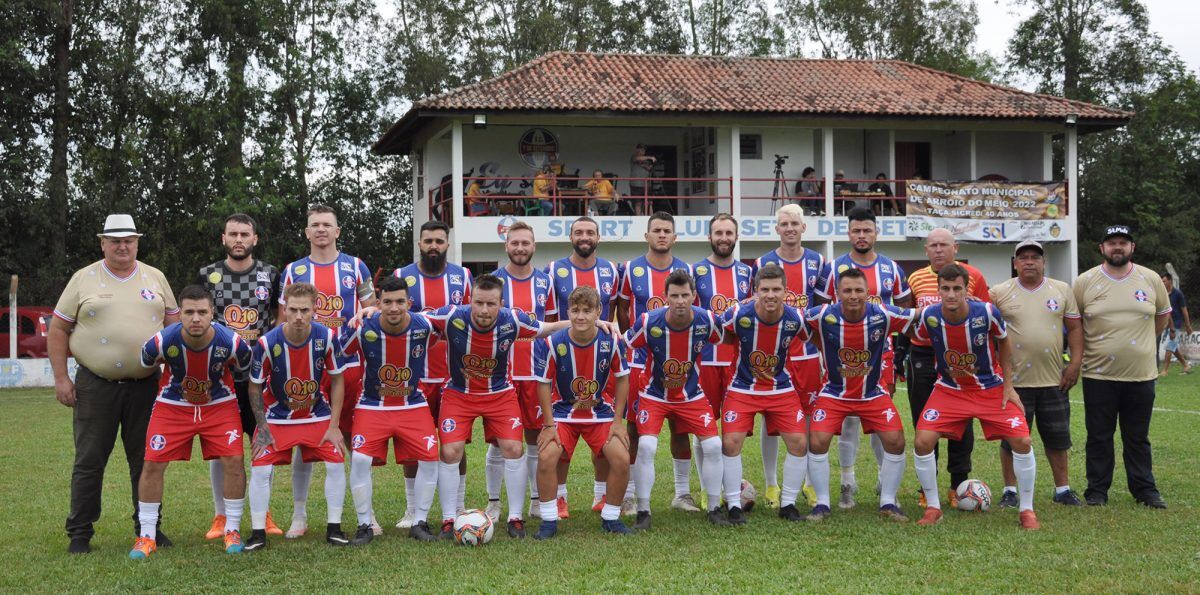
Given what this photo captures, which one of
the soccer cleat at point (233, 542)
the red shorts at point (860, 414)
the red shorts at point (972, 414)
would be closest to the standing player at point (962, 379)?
the red shorts at point (972, 414)

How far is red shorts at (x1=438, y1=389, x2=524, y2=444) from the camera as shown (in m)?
7.42

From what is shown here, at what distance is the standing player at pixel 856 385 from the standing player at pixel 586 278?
1507mm

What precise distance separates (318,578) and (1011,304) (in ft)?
17.5

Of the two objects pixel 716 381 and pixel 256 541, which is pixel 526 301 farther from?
pixel 256 541

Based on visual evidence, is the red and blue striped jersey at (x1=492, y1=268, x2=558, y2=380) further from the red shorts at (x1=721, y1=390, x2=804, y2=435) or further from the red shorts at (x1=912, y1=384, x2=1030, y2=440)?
the red shorts at (x1=912, y1=384, x2=1030, y2=440)

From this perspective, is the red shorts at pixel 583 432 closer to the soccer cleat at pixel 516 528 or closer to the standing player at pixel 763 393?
the soccer cleat at pixel 516 528

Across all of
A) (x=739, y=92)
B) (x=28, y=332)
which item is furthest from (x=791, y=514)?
(x=28, y=332)

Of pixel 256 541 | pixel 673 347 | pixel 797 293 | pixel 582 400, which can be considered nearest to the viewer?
pixel 256 541

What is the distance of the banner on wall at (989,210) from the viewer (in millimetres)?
26562

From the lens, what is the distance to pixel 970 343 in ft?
25.0

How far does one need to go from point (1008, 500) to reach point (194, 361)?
5958 mm

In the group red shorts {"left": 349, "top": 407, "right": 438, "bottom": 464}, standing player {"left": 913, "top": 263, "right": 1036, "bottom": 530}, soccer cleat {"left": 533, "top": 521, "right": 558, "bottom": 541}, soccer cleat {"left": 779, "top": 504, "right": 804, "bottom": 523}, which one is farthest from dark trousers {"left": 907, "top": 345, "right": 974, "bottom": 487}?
red shorts {"left": 349, "top": 407, "right": 438, "bottom": 464}

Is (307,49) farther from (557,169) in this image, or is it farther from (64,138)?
(557,169)

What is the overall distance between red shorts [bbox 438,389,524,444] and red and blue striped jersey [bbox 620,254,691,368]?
139 centimetres
